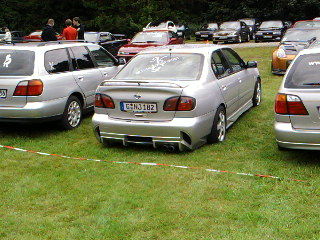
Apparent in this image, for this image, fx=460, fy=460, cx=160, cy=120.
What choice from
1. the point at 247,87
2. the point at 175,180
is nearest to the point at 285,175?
the point at 175,180

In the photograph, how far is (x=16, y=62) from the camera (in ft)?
25.5

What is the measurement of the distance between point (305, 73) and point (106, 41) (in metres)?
16.2

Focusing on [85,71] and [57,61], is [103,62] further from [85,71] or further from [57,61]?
[57,61]

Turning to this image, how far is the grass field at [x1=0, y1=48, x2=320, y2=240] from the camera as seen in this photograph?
4.28 meters

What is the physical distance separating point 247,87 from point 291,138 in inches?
126

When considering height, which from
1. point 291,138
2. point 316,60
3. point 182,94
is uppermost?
point 316,60

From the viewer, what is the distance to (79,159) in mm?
6660

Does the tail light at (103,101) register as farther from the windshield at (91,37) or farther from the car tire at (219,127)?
the windshield at (91,37)

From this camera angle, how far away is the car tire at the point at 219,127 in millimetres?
6945

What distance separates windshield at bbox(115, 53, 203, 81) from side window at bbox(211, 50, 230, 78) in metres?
0.29

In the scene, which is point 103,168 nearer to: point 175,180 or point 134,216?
point 175,180

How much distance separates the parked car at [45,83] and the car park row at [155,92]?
2 centimetres

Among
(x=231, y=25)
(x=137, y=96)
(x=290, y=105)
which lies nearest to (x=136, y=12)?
(x=231, y=25)

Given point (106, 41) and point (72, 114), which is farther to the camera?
point (106, 41)
